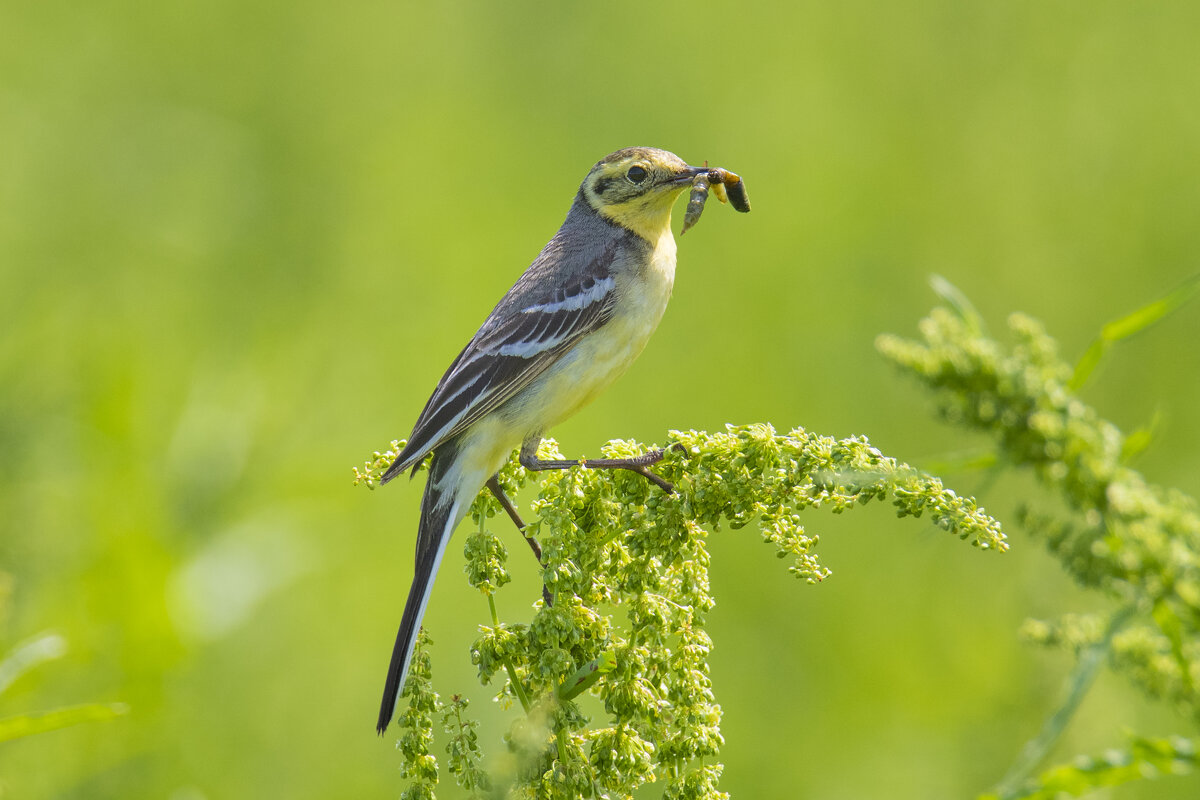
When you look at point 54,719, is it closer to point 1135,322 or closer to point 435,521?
point 435,521

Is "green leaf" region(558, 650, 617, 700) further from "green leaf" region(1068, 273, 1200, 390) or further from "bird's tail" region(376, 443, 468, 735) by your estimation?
"green leaf" region(1068, 273, 1200, 390)

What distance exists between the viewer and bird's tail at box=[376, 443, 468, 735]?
4062 millimetres

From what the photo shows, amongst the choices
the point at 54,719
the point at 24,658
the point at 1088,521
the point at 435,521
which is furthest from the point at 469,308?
the point at 1088,521

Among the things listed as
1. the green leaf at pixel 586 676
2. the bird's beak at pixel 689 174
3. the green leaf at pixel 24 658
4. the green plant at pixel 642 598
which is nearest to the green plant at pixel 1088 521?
the green plant at pixel 642 598

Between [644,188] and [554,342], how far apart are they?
101 cm

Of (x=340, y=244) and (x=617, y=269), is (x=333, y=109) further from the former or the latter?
(x=617, y=269)

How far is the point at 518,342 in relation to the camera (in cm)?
520

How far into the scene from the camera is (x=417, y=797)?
2779 mm

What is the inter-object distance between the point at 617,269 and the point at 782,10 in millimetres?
6709

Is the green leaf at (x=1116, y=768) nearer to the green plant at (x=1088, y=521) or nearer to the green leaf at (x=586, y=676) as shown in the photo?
the green plant at (x=1088, y=521)

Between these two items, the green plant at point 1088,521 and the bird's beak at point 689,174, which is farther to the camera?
the bird's beak at point 689,174

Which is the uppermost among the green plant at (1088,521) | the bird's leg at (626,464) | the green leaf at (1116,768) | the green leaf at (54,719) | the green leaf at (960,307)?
the bird's leg at (626,464)

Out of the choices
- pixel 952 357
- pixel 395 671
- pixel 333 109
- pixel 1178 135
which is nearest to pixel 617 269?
pixel 395 671

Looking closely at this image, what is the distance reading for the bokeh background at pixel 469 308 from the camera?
5008mm
